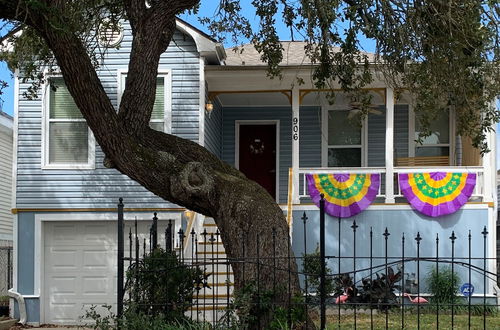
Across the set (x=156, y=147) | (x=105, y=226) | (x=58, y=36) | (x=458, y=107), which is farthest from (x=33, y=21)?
(x=105, y=226)

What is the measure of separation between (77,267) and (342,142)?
640 cm

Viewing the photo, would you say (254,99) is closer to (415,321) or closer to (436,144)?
(436,144)

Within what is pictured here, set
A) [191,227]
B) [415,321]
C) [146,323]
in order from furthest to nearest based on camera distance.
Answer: [191,227]
[415,321]
[146,323]

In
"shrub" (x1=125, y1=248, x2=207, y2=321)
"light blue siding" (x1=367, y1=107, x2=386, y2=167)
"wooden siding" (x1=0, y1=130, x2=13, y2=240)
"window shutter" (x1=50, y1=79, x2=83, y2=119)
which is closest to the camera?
"shrub" (x1=125, y1=248, x2=207, y2=321)

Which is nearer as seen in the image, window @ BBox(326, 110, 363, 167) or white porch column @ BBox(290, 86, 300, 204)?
white porch column @ BBox(290, 86, 300, 204)

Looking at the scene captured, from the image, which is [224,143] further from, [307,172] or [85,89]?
[85,89]

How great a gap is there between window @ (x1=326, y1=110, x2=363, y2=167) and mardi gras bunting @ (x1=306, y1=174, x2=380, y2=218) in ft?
7.12

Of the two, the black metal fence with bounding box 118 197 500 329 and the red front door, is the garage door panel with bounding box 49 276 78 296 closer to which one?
the black metal fence with bounding box 118 197 500 329

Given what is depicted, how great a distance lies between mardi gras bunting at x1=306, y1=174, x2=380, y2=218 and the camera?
14438 mm

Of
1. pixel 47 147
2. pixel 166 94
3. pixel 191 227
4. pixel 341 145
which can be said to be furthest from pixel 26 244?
pixel 341 145

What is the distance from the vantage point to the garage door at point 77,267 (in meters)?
15.0

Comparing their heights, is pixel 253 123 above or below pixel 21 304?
above

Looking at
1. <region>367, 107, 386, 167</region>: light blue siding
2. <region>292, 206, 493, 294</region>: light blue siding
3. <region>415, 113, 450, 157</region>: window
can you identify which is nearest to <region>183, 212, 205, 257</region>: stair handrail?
<region>292, 206, 493, 294</region>: light blue siding

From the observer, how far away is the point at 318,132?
1689cm
